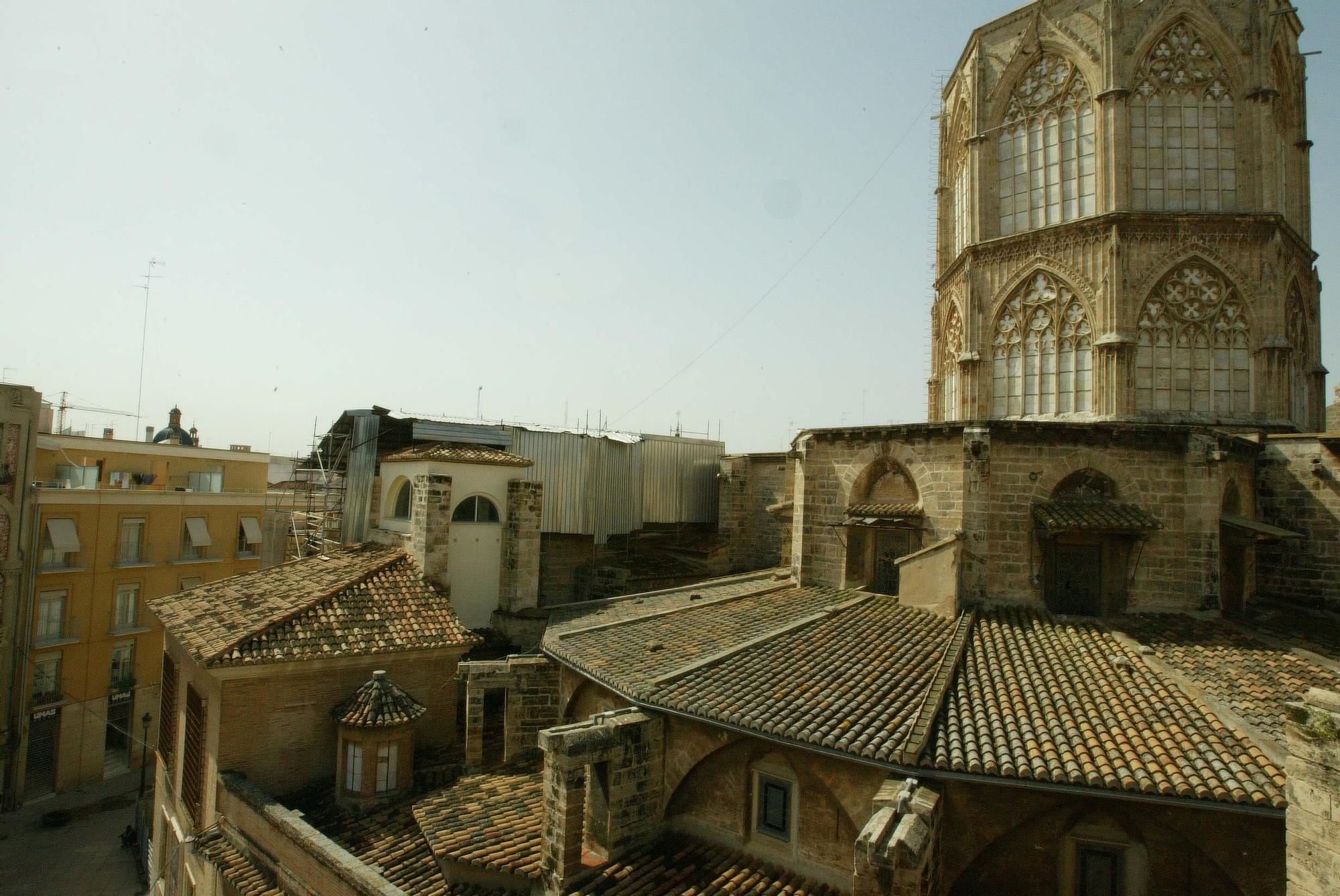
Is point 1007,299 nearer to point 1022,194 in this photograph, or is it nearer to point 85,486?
point 1022,194

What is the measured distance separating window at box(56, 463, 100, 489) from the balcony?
253 centimetres

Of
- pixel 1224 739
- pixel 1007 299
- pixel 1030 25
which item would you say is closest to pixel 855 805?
pixel 1224 739

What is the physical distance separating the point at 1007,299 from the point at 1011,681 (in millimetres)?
10859

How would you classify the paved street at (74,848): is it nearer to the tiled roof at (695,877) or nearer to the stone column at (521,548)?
the stone column at (521,548)

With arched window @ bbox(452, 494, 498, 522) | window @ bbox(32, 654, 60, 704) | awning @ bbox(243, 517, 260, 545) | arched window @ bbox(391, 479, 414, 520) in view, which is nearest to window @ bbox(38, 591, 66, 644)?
window @ bbox(32, 654, 60, 704)

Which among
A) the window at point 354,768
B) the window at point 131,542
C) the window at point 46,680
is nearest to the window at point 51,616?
the window at point 46,680

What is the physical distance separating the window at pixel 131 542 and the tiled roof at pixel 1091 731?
92.3ft

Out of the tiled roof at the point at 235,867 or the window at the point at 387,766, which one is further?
the window at the point at 387,766

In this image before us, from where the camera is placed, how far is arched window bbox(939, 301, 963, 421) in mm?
19312

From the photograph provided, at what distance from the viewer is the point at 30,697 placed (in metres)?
23.5

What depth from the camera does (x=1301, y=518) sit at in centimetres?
1454

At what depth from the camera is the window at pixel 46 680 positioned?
23703mm

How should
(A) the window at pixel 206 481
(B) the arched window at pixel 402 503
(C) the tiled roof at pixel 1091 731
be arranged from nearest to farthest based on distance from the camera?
(C) the tiled roof at pixel 1091 731 < (B) the arched window at pixel 402 503 < (A) the window at pixel 206 481

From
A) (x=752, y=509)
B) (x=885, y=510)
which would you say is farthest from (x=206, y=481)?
(x=885, y=510)
